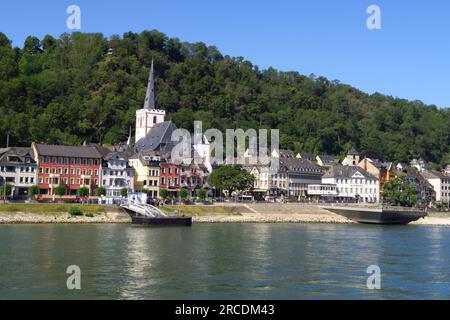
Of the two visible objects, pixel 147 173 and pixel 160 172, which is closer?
pixel 147 173

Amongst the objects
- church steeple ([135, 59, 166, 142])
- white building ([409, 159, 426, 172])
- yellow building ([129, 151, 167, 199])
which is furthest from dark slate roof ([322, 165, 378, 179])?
white building ([409, 159, 426, 172])

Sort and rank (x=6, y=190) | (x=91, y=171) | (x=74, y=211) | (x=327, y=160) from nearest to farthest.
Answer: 1. (x=74, y=211)
2. (x=6, y=190)
3. (x=91, y=171)
4. (x=327, y=160)

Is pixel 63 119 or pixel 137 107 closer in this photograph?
pixel 63 119

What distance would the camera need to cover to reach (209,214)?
83.5 meters

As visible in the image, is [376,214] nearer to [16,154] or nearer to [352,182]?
[352,182]

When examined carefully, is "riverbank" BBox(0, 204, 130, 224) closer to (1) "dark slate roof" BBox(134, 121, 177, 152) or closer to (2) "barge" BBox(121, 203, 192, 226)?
(2) "barge" BBox(121, 203, 192, 226)

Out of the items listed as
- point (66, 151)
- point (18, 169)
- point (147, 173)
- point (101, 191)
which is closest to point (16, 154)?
point (18, 169)

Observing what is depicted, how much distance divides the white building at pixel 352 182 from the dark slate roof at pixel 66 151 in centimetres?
4648

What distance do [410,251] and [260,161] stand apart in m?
72.3

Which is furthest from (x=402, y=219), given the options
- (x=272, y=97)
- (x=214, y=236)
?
(x=272, y=97)

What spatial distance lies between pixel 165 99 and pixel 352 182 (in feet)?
181

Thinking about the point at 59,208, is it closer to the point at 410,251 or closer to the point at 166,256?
the point at 166,256

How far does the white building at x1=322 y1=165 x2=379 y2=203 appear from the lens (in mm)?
122188
